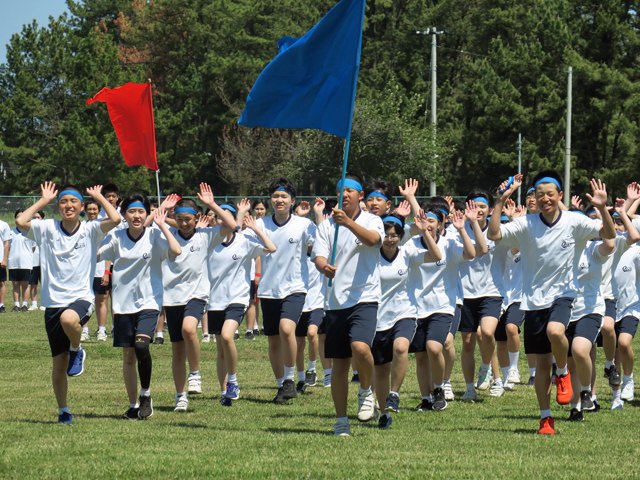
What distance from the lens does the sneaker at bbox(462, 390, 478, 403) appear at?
9.69 metres

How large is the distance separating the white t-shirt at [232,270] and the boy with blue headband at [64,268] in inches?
69.0

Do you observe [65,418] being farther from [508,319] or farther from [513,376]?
[513,376]

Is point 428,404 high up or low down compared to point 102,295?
down

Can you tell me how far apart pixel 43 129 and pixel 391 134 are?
22.1 m

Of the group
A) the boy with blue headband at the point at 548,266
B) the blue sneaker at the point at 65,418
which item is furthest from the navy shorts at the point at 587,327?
the blue sneaker at the point at 65,418

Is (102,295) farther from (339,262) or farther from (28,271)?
(339,262)

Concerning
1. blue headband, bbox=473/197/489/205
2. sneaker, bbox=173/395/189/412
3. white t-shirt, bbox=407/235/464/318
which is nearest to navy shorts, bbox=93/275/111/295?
sneaker, bbox=173/395/189/412

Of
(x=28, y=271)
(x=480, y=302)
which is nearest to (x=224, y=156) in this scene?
(x=28, y=271)

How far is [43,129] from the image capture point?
163 feet

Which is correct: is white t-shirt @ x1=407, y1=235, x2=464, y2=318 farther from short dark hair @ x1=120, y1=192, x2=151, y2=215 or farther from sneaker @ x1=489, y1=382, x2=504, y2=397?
short dark hair @ x1=120, y1=192, x2=151, y2=215

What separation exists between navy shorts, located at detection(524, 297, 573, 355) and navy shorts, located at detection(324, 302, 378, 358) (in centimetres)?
144

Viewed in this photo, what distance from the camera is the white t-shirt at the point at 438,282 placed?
29.5ft

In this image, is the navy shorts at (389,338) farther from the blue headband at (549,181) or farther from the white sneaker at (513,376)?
the white sneaker at (513,376)

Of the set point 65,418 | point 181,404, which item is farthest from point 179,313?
point 65,418
